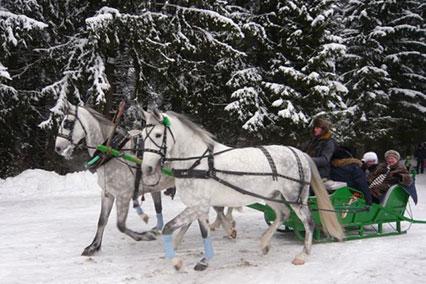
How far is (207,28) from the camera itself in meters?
14.0

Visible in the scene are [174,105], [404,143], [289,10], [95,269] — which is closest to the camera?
[95,269]

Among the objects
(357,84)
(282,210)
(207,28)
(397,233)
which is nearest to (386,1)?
(357,84)

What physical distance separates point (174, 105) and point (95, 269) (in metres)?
11.4

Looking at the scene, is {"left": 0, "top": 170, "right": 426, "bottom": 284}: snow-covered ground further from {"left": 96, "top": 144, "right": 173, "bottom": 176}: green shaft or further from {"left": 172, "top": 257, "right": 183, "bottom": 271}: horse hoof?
{"left": 96, "top": 144, "right": 173, "bottom": 176}: green shaft

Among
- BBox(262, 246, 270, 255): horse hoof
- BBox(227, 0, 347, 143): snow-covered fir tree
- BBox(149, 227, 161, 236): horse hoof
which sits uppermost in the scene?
BBox(227, 0, 347, 143): snow-covered fir tree

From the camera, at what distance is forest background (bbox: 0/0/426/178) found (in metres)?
12.8

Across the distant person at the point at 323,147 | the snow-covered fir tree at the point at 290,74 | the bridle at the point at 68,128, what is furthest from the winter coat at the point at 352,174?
the snow-covered fir tree at the point at 290,74

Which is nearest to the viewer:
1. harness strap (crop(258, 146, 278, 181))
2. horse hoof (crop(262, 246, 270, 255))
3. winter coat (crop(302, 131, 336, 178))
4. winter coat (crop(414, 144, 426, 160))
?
harness strap (crop(258, 146, 278, 181))

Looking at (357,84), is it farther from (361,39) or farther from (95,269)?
(95,269)

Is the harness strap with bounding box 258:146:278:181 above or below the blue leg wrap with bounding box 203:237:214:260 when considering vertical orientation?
above

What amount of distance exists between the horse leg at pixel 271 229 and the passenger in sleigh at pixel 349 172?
1.57 m

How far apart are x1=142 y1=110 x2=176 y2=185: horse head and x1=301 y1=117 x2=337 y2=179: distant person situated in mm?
2605

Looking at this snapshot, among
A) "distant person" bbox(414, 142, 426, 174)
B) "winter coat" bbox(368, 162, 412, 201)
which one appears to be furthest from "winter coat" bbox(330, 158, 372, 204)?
"distant person" bbox(414, 142, 426, 174)

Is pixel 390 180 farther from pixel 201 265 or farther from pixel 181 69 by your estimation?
pixel 181 69
